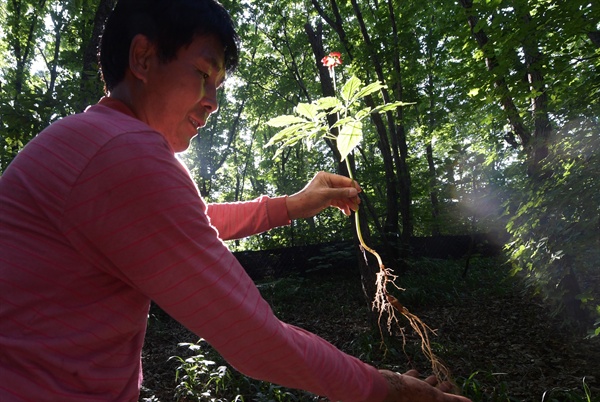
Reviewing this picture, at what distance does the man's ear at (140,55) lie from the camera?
1.02 metres

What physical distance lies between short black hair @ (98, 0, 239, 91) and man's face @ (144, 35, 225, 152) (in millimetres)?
22

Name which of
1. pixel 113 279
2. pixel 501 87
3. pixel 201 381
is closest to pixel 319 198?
pixel 113 279

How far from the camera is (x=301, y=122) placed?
5.56 feet

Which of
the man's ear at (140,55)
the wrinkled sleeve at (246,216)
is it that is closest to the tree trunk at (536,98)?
the wrinkled sleeve at (246,216)

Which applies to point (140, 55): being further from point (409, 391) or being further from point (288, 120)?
point (409, 391)

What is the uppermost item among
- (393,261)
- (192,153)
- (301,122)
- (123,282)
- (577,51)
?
(192,153)

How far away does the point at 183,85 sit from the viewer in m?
1.04

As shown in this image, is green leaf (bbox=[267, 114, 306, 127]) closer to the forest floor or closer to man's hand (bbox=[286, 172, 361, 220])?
man's hand (bbox=[286, 172, 361, 220])

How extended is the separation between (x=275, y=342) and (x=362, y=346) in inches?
186

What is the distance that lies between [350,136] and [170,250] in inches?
39.8

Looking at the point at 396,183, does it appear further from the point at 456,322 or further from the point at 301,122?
the point at 301,122

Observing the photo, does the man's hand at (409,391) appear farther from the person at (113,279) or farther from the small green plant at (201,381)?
the small green plant at (201,381)

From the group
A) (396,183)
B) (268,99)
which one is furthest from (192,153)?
(396,183)

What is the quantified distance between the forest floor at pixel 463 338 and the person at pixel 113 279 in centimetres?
177
